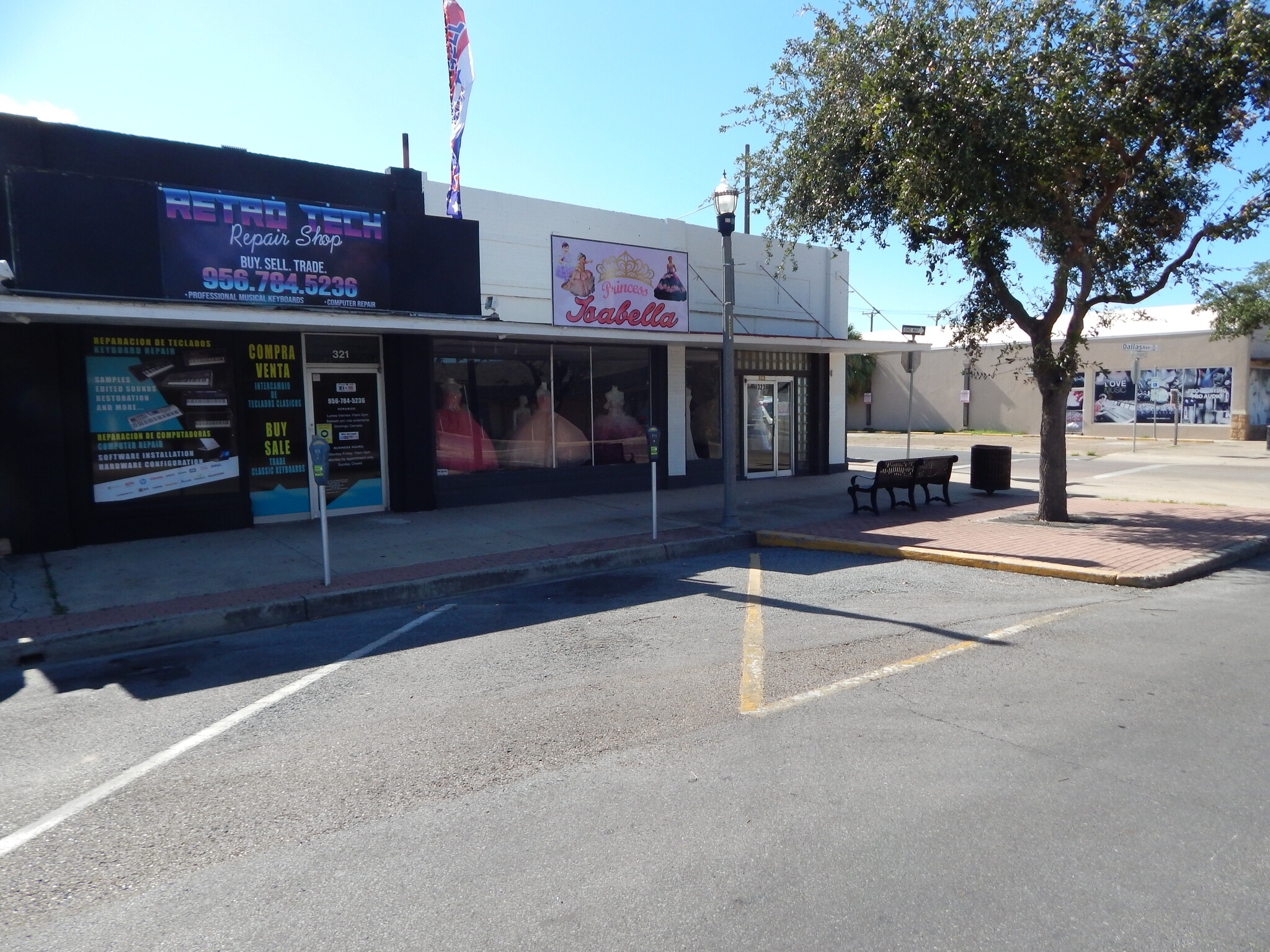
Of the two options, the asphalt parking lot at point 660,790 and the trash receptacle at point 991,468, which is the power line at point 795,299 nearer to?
the trash receptacle at point 991,468

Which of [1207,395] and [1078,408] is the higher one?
[1207,395]

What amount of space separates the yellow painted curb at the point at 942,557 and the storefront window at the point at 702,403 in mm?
5408

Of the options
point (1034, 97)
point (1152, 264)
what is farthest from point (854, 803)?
point (1152, 264)

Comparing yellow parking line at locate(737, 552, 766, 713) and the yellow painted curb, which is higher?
the yellow painted curb

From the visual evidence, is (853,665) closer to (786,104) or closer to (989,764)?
(989,764)

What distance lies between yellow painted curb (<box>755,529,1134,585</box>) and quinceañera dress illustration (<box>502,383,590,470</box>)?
4516 mm

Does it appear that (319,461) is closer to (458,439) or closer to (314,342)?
(314,342)

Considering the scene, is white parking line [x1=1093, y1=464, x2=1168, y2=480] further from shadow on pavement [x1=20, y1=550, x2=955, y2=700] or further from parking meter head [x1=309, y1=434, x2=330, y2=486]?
parking meter head [x1=309, y1=434, x2=330, y2=486]

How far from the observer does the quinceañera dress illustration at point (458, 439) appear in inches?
539

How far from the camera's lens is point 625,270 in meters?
15.3

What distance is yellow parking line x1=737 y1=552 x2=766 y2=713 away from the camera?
18.3 feet

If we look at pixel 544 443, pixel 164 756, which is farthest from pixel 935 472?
pixel 164 756

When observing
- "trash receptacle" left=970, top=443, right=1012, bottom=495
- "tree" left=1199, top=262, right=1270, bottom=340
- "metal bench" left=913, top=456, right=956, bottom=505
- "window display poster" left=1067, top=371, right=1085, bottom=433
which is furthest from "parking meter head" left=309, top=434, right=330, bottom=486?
"window display poster" left=1067, top=371, right=1085, bottom=433

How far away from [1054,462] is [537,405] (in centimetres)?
798
